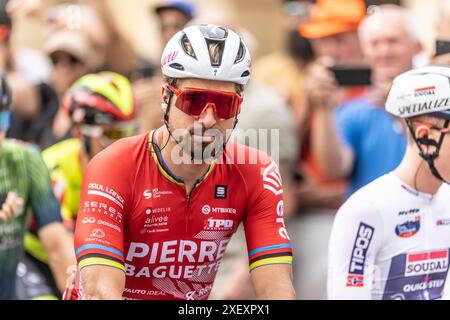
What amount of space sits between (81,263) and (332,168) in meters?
4.06

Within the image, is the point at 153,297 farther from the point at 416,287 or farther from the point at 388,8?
the point at 388,8

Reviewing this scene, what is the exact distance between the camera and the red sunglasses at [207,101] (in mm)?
6344

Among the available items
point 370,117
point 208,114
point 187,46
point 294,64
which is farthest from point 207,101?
point 294,64

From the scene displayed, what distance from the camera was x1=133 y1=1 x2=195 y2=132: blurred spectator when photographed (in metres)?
10.3

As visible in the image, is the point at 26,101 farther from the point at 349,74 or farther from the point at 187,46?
the point at 187,46

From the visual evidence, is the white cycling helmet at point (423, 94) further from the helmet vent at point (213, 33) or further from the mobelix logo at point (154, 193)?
the mobelix logo at point (154, 193)

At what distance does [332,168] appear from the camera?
9.93m

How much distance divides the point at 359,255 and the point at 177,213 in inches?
45.1

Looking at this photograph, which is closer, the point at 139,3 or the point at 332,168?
the point at 332,168

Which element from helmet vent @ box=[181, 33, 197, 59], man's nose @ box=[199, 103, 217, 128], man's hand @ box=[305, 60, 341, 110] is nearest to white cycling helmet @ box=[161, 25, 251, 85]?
helmet vent @ box=[181, 33, 197, 59]

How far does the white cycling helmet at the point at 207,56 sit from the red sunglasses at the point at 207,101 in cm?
8

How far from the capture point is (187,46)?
643cm
